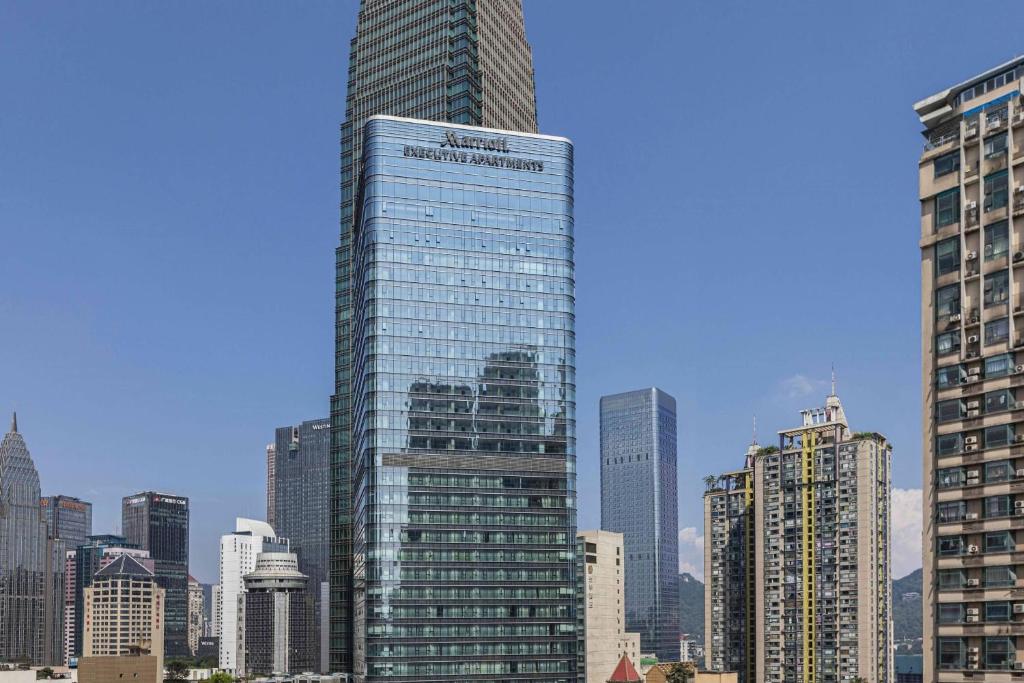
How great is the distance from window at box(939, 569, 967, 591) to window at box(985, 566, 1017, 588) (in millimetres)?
1550

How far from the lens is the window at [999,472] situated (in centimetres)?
6888

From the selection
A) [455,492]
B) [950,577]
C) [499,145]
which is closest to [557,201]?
[499,145]

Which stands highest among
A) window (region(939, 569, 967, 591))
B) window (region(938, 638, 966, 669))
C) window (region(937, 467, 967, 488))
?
window (region(937, 467, 967, 488))

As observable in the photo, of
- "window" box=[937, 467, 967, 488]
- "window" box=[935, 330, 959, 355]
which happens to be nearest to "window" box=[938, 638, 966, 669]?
"window" box=[937, 467, 967, 488]

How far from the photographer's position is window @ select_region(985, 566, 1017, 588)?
67688 mm

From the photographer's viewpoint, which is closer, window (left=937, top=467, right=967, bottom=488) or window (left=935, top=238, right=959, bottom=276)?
window (left=937, top=467, right=967, bottom=488)

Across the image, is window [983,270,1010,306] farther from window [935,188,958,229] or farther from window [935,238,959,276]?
window [935,188,958,229]

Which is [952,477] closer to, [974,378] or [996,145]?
[974,378]

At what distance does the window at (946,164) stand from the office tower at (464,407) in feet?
346

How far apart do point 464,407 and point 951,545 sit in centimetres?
10872

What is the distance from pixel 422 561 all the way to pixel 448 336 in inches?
1257

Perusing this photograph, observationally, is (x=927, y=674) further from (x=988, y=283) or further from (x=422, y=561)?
(x=422, y=561)

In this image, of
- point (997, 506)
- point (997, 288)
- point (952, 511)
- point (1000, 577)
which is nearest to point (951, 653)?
point (1000, 577)

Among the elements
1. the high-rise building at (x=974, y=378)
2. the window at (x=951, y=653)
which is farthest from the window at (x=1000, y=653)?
the window at (x=951, y=653)
